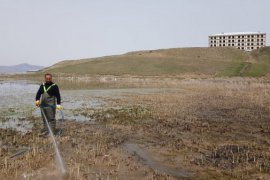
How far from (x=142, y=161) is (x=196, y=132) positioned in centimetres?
536

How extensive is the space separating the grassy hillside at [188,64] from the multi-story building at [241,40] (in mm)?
49030

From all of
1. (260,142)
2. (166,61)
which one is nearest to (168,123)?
(260,142)

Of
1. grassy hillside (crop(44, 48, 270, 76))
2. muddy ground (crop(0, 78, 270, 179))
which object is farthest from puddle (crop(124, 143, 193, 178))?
grassy hillside (crop(44, 48, 270, 76))

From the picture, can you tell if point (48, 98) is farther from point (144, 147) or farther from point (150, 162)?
point (150, 162)

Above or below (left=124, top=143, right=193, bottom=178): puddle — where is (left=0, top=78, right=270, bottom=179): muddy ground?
above

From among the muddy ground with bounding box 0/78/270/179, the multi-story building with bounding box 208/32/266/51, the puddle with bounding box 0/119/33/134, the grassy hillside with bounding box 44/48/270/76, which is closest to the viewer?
the muddy ground with bounding box 0/78/270/179

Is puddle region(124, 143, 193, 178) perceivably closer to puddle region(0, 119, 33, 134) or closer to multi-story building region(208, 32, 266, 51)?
puddle region(0, 119, 33, 134)

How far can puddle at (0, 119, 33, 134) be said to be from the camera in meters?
16.2

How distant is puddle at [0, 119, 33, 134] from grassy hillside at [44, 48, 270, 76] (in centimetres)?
8316

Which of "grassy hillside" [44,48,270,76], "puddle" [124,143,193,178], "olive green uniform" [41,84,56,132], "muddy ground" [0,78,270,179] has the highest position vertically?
"grassy hillside" [44,48,270,76]

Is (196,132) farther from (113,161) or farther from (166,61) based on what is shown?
(166,61)

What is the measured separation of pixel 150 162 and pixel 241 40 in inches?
7504

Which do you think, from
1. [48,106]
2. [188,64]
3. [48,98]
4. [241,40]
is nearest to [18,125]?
[48,106]

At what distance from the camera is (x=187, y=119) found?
1908 cm
